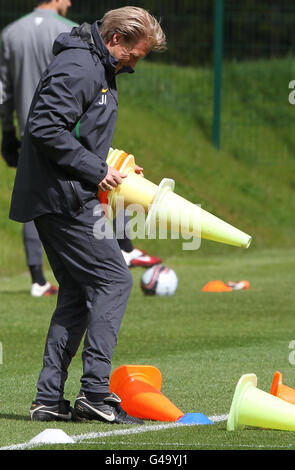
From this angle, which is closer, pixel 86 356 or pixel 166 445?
pixel 166 445

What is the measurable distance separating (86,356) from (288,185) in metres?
14.5

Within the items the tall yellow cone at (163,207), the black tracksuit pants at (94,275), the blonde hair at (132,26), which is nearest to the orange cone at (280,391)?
the tall yellow cone at (163,207)

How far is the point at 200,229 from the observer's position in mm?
5984

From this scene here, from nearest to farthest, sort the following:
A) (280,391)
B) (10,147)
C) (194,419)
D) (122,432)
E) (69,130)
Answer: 1. (122,432)
2. (69,130)
3. (194,419)
4. (280,391)
5. (10,147)

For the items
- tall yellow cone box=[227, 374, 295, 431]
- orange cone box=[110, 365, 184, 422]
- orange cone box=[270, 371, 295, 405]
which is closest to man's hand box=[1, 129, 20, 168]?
orange cone box=[110, 365, 184, 422]

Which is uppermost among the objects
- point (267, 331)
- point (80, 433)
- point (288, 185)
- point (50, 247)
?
point (50, 247)

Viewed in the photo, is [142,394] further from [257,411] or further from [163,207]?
[163,207]

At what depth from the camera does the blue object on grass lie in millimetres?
5809

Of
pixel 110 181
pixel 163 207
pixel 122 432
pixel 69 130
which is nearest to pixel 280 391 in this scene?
pixel 122 432

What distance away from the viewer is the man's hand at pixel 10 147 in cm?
1064

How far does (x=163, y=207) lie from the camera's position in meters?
5.92

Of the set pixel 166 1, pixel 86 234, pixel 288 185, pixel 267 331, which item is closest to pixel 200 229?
pixel 86 234

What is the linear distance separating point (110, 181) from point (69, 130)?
33 centimetres
